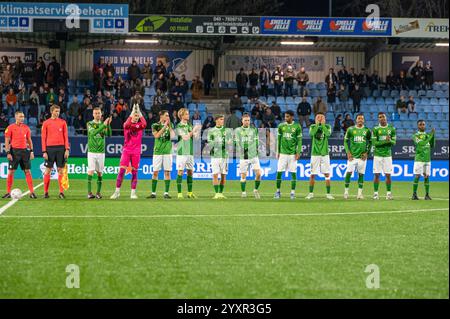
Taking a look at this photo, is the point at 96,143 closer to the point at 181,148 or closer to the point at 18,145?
the point at 18,145

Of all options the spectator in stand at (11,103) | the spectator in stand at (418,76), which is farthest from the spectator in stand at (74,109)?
the spectator in stand at (418,76)

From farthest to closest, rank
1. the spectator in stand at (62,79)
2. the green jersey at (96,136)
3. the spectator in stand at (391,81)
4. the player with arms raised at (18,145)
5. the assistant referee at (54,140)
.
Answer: the spectator in stand at (391,81) → the spectator in stand at (62,79) → the green jersey at (96,136) → the player with arms raised at (18,145) → the assistant referee at (54,140)

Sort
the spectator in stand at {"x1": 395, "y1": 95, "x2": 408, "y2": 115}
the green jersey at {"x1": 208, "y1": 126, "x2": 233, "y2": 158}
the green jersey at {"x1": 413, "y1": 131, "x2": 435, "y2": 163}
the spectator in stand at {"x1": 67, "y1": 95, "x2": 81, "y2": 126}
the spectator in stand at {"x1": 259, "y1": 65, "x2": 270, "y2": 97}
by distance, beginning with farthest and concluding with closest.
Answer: the spectator in stand at {"x1": 259, "y1": 65, "x2": 270, "y2": 97} < the spectator in stand at {"x1": 395, "y1": 95, "x2": 408, "y2": 115} < the spectator in stand at {"x1": 67, "y1": 95, "x2": 81, "y2": 126} < the green jersey at {"x1": 413, "y1": 131, "x2": 435, "y2": 163} < the green jersey at {"x1": 208, "y1": 126, "x2": 233, "y2": 158}

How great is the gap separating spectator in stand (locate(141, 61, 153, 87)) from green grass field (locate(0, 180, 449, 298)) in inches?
732

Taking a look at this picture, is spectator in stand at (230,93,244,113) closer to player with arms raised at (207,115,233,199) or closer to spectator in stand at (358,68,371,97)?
spectator in stand at (358,68,371,97)

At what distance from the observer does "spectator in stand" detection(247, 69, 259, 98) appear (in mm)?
34281

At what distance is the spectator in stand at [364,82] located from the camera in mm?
35625

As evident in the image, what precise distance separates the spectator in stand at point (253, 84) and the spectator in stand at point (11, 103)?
9.89m

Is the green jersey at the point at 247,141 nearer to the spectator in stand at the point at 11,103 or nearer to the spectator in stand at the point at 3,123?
the spectator in stand at the point at 3,123

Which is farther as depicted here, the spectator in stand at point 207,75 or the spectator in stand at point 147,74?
the spectator in stand at point 207,75

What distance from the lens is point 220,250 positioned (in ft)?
31.0

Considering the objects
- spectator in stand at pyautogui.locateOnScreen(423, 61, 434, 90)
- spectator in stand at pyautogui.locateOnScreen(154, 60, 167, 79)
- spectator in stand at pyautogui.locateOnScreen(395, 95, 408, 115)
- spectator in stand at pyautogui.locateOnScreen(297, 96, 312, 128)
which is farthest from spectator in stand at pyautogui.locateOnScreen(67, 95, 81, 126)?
spectator in stand at pyautogui.locateOnScreen(423, 61, 434, 90)

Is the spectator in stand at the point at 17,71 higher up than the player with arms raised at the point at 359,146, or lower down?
higher up
